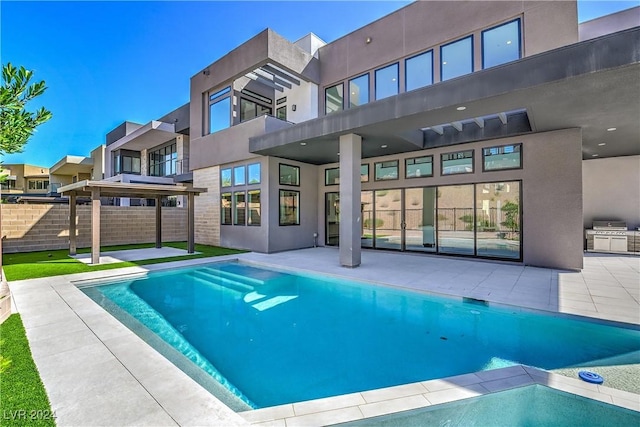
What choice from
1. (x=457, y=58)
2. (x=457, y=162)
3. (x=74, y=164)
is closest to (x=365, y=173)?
(x=457, y=162)

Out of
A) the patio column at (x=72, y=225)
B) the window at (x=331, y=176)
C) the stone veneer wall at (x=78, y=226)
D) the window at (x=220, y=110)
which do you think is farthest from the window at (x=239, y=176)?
the patio column at (x=72, y=225)

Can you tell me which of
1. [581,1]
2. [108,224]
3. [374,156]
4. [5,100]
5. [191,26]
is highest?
[191,26]

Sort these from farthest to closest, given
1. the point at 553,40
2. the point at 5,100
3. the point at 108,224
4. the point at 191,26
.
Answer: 1. the point at 108,224
2. the point at 191,26
3. the point at 553,40
4. the point at 5,100

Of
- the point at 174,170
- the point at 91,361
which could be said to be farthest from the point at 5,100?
the point at 174,170

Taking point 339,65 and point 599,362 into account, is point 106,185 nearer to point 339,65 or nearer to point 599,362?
point 339,65

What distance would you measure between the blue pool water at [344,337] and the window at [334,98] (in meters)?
8.68

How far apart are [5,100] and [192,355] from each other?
3145mm

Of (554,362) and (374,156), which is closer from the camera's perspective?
(554,362)

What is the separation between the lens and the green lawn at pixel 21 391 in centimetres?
210

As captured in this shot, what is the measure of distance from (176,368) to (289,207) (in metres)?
9.11

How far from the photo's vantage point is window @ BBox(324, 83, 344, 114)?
487 inches

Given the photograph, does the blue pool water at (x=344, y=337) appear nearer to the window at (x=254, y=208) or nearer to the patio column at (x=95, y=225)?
the patio column at (x=95, y=225)

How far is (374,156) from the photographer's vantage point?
1121 cm

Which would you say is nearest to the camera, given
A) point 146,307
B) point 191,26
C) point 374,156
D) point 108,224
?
point 146,307
